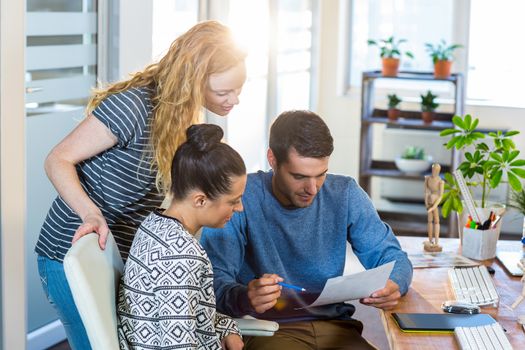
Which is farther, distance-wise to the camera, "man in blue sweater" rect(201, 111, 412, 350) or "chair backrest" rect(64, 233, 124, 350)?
"man in blue sweater" rect(201, 111, 412, 350)

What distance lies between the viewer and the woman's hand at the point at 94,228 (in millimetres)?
1823

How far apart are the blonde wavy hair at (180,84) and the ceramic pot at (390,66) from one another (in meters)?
3.77

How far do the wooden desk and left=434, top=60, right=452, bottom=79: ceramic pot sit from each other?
9.67 feet

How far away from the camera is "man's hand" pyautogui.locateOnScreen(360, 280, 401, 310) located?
2.15 meters

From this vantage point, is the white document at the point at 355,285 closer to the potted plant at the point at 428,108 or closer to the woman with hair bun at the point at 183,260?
the woman with hair bun at the point at 183,260

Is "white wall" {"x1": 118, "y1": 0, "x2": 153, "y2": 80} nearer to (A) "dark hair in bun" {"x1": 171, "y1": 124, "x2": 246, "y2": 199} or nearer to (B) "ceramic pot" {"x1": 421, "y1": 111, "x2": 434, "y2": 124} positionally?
(A) "dark hair in bun" {"x1": 171, "y1": 124, "x2": 246, "y2": 199}

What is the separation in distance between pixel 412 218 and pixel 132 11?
305 cm

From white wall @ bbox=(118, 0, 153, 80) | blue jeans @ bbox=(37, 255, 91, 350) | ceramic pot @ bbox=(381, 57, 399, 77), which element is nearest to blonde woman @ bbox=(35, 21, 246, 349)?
blue jeans @ bbox=(37, 255, 91, 350)

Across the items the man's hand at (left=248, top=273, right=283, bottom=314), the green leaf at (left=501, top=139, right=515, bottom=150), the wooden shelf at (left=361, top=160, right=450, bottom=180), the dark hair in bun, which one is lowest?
the wooden shelf at (left=361, top=160, right=450, bottom=180)

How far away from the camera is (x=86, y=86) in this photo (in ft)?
11.5

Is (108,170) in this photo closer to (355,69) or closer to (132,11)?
(132,11)

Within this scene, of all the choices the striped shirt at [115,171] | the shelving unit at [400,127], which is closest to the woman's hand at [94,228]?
the striped shirt at [115,171]

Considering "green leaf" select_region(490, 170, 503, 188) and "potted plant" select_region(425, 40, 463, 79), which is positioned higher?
"potted plant" select_region(425, 40, 463, 79)

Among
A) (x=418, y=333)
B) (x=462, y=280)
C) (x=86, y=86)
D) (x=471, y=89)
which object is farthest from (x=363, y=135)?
(x=418, y=333)
